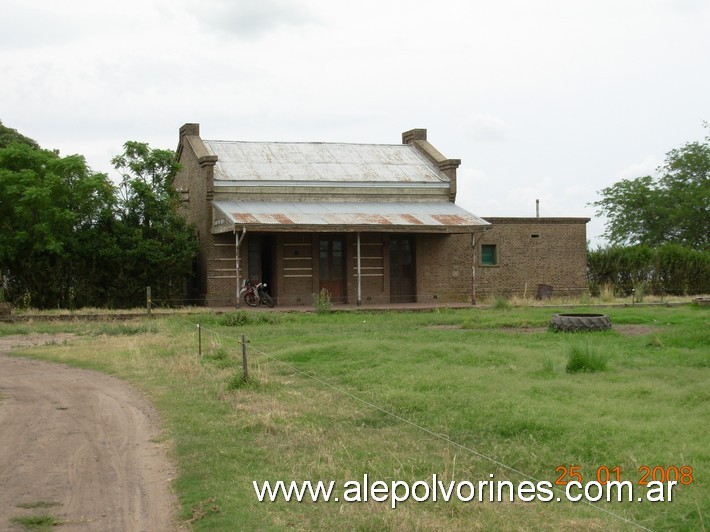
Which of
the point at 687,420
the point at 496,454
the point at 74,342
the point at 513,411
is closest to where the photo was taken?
the point at 496,454

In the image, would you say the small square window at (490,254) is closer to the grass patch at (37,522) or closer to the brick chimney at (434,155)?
the brick chimney at (434,155)

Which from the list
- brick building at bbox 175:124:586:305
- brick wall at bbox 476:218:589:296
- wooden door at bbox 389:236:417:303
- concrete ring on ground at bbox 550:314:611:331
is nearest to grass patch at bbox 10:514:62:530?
concrete ring on ground at bbox 550:314:611:331

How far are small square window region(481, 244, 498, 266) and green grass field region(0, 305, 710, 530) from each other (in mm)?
17456

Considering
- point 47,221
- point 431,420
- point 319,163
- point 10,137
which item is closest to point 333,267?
point 319,163

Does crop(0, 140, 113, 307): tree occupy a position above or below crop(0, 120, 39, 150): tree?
below

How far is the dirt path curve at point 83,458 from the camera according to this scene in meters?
7.70

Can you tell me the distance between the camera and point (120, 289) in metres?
31.7

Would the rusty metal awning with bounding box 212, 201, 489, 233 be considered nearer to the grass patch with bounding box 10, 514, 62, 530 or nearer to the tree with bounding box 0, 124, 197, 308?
the tree with bounding box 0, 124, 197, 308

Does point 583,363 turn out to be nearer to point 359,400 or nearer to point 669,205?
point 359,400

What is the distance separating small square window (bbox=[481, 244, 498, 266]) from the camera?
36906mm

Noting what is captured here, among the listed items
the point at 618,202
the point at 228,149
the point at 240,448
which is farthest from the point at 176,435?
the point at 618,202

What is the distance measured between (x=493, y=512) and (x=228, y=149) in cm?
3191

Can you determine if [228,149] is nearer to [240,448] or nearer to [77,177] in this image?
[77,177]

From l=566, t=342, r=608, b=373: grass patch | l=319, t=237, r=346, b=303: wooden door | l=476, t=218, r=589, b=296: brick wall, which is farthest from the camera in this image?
l=476, t=218, r=589, b=296: brick wall
